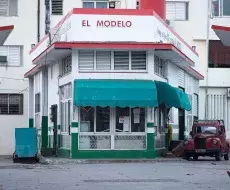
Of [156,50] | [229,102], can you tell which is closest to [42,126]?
[156,50]

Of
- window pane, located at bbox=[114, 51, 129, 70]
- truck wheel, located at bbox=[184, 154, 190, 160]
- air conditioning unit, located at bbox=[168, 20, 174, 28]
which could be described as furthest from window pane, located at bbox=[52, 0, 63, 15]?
truck wheel, located at bbox=[184, 154, 190, 160]

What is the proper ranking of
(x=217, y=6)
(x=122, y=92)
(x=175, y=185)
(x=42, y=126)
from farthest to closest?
(x=217, y=6), (x=42, y=126), (x=122, y=92), (x=175, y=185)

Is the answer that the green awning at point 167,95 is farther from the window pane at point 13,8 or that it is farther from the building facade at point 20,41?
the window pane at point 13,8

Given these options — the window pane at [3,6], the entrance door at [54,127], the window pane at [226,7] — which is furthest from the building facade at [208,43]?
the entrance door at [54,127]

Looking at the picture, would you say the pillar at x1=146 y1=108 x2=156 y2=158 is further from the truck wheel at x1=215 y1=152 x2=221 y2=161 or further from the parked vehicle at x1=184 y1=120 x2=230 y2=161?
the truck wheel at x1=215 y1=152 x2=221 y2=161

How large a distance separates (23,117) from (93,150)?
14205 mm

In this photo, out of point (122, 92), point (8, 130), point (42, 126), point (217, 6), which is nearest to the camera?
point (122, 92)

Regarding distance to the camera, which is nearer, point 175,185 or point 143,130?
point 175,185

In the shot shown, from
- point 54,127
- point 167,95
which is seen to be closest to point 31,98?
point 54,127

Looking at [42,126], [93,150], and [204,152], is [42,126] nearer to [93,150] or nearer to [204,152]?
[93,150]

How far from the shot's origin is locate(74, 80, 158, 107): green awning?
1162 inches

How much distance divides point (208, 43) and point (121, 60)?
16821 millimetres

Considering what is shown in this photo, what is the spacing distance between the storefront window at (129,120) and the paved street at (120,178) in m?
5.14

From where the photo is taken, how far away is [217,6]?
47.0 metres
